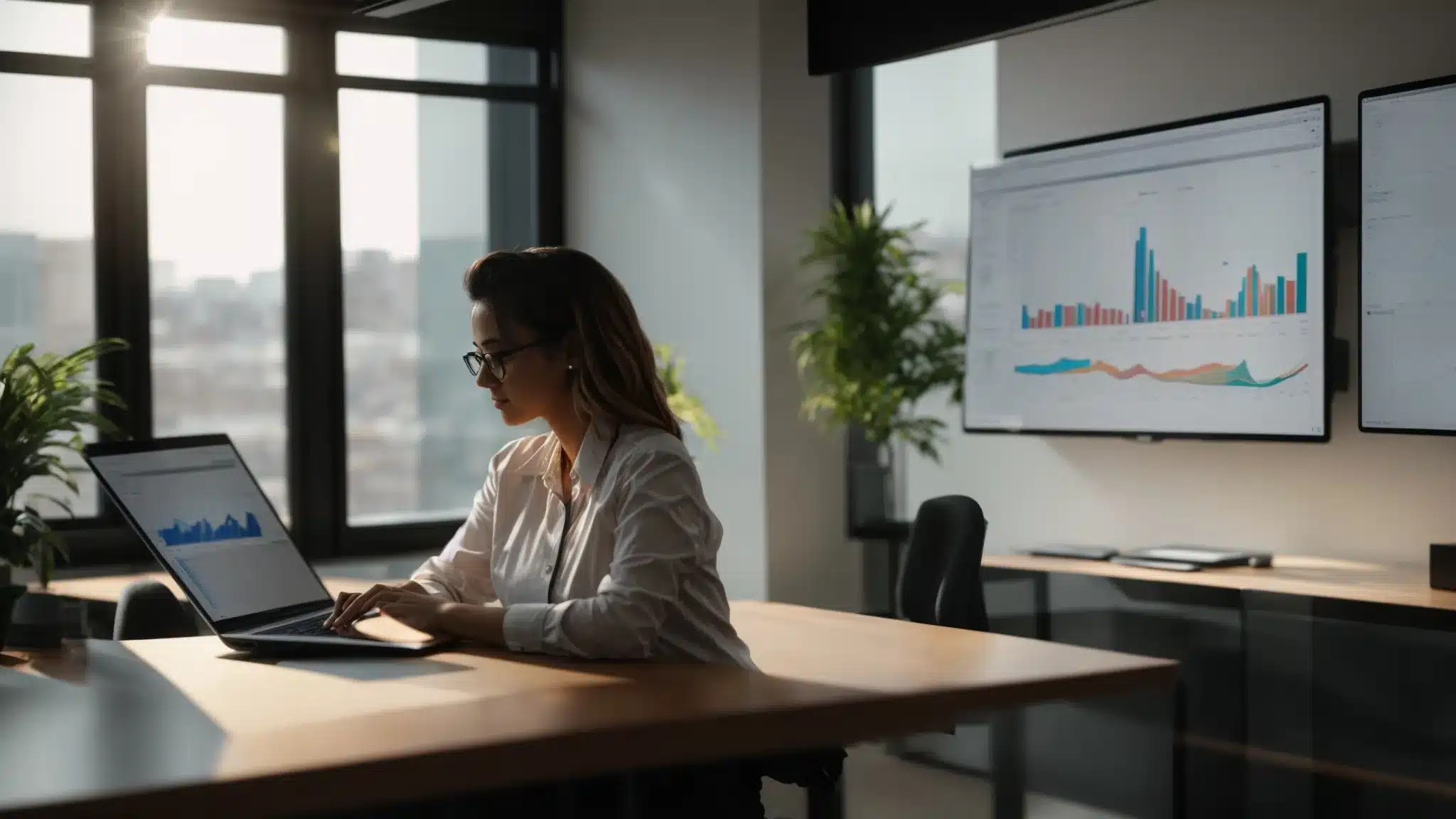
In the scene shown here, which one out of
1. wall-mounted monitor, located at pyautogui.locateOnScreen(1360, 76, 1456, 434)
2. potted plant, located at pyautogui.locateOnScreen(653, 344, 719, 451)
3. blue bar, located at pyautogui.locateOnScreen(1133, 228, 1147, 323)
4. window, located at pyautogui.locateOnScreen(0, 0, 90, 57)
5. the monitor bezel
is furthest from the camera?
potted plant, located at pyautogui.locateOnScreen(653, 344, 719, 451)

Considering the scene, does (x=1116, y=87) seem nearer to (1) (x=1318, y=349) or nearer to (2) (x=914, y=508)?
(1) (x=1318, y=349)

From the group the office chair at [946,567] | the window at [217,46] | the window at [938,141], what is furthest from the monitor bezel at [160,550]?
the window at [217,46]

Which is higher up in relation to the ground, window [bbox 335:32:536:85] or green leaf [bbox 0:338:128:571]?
window [bbox 335:32:536:85]

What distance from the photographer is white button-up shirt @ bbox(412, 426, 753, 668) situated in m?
2.37

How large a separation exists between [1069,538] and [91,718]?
391 cm

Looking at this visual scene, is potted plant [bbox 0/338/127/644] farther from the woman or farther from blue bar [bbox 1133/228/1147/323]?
blue bar [bbox 1133/228/1147/323]

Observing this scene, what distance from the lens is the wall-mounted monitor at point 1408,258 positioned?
3.98 meters

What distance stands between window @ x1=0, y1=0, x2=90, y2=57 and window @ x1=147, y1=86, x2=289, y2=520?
1.02ft

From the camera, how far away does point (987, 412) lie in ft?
17.5

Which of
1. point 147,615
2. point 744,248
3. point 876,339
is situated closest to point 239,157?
point 744,248

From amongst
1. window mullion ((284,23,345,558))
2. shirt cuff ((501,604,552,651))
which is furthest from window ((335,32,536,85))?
shirt cuff ((501,604,552,651))

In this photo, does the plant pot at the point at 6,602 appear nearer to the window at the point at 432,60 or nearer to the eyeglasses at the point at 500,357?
the eyeglasses at the point at 500,357

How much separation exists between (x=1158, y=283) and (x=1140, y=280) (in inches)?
2.8

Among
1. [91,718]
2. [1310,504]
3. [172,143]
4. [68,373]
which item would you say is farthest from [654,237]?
[91,718]
